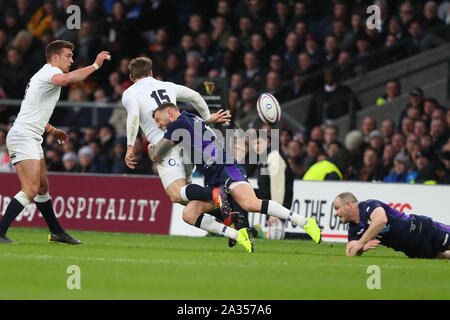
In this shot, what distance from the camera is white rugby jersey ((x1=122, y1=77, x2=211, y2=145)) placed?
1224 centimetres

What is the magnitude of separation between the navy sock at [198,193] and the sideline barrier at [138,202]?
499 centimetres

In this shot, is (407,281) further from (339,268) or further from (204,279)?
(204,279)

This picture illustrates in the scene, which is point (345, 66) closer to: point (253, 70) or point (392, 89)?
point (392, 89)

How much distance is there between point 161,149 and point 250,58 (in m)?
9.49

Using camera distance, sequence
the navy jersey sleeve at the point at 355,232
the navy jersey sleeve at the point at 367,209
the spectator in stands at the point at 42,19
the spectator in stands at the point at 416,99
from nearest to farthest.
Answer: the navy jersey sleeve at the point at 367,209, the navy jersey sleeve at the point at 355,232, the spectator in stands at the point at 416,99, the spectator in stands at the point at 42,19

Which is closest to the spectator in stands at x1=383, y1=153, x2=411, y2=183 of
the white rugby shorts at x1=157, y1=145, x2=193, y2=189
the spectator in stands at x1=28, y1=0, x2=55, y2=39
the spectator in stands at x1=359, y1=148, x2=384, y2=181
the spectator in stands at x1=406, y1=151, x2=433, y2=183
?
the spectator in stands at x1=406, y1=151, x2=433, y2=183

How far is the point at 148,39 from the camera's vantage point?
23438 mm

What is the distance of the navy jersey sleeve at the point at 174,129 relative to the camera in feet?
37.5

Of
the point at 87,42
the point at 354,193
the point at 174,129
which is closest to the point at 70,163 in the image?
the point at 87,42

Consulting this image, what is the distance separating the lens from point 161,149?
1166 centimetres

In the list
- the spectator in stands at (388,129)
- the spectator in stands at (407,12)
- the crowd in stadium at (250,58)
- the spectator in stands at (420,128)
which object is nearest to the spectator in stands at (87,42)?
the crowd in stadium at (250,58)

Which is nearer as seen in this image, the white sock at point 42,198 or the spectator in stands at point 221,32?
the white sock at point 42,198

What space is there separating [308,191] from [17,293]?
30.0 feet

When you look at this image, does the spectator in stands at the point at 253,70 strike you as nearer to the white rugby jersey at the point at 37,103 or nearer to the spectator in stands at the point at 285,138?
the spectator in stands at the point at 285,138
